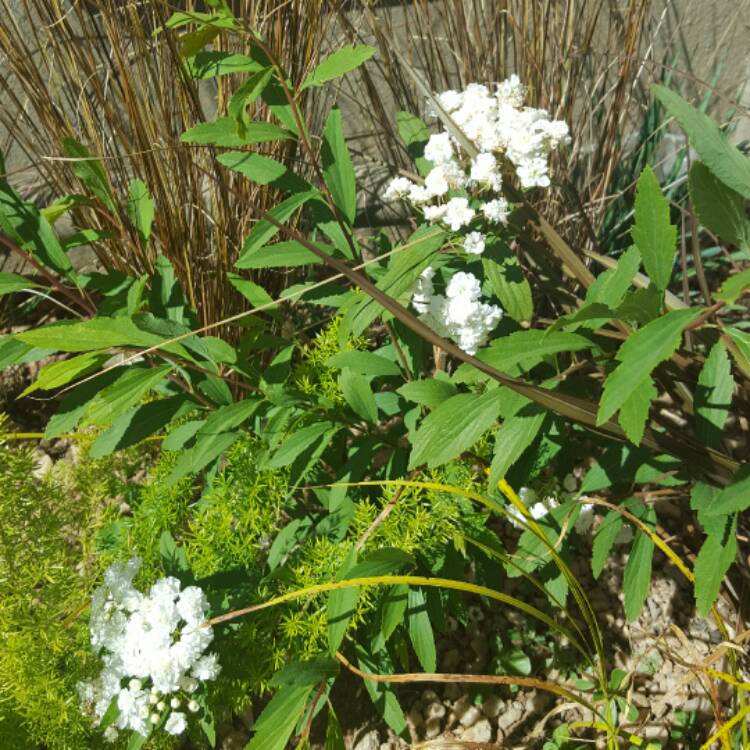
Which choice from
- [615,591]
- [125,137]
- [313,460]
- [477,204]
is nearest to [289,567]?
[313,460]

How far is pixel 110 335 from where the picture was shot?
104 centimetres

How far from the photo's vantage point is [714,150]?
80 centimetres

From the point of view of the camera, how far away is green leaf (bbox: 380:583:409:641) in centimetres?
112

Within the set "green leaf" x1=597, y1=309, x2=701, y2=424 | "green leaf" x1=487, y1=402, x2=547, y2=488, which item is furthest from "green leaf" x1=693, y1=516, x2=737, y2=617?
"green leaf" x1=597, y1=309, x2=701, y2=424

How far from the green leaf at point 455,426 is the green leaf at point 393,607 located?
232mm

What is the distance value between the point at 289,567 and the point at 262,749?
25 cm

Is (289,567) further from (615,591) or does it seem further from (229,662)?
(615,591)

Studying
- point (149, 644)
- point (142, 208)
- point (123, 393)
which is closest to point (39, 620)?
point (149, 644)

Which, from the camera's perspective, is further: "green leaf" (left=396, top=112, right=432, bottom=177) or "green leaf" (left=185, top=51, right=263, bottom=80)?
"green leaf" (left=396, top=112, right=432, bottom=177)

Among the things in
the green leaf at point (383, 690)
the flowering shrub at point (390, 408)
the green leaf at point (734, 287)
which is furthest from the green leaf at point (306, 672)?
the green leaf at point (734, 287)

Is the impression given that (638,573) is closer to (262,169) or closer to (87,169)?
(262,169)

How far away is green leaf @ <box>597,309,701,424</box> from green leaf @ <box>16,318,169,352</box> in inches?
22.9

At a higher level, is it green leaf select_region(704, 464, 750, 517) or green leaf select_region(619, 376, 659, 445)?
green leaf select_region(619, 376, 659, 445)

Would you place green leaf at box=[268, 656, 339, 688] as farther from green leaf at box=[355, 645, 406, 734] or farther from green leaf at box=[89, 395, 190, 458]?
green leaf at box=[89, 395, 190, 458]
